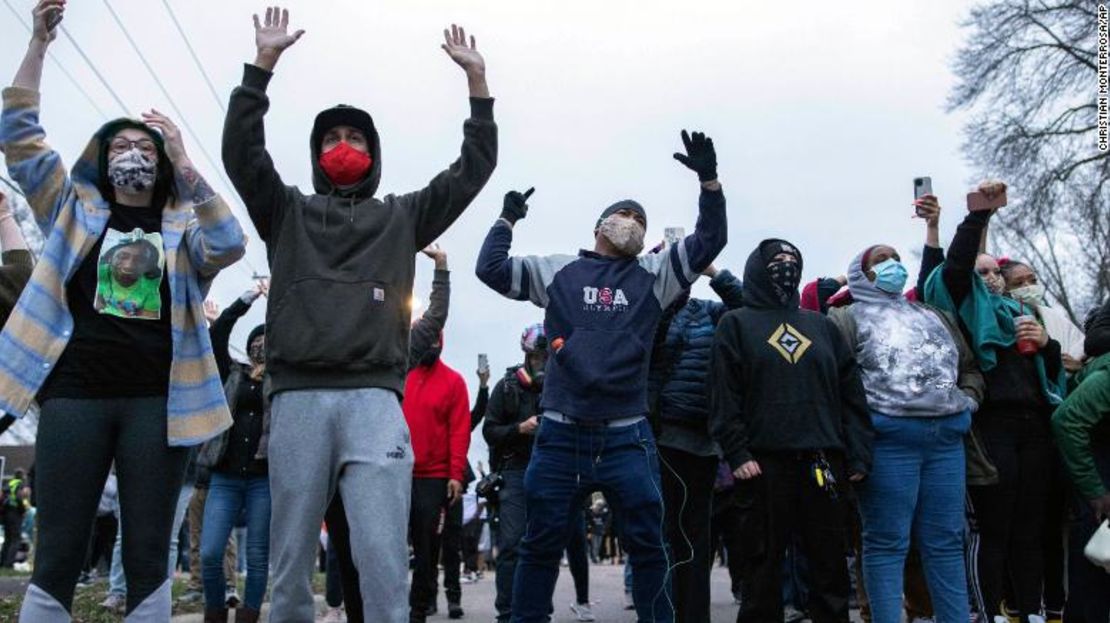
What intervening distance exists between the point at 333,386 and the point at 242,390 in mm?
4581

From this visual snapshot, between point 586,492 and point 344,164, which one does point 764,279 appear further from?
point 344,164

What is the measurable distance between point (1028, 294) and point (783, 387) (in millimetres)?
2587

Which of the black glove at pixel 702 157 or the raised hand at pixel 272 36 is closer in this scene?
the raised hand at pixel 272 36

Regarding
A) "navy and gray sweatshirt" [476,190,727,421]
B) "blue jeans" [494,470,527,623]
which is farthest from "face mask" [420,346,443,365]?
"navy and gray sweatshirt" [476,190,727,421]

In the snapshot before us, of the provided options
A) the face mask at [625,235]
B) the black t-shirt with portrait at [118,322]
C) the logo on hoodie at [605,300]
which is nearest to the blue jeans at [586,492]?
the logo on hoodie at [605,300]

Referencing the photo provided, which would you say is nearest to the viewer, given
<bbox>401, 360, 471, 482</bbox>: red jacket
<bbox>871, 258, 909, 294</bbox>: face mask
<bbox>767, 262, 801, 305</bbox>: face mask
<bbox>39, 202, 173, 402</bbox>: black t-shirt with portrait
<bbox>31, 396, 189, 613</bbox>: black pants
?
<bbox>31, 396, 189, 613</bbox>: black pants

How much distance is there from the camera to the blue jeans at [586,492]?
5863 mm

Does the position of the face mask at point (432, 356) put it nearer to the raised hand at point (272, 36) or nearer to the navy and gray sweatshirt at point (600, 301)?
the navy and gray sweatshirt at point (600, 301)

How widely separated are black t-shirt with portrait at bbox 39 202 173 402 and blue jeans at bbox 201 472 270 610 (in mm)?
3616

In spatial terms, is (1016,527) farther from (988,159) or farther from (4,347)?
(988,159)

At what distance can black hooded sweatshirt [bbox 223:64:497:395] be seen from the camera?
4.58 meters

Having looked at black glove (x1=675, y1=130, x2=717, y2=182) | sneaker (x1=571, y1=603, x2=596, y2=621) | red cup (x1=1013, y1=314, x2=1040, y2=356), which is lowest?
sneaker (x1=571, y1=603, x2=596, y2=621)

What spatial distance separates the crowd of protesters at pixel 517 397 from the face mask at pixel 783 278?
0.06ft

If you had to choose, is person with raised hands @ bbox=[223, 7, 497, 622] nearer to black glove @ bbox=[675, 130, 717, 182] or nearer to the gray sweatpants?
the gray sweatpants
